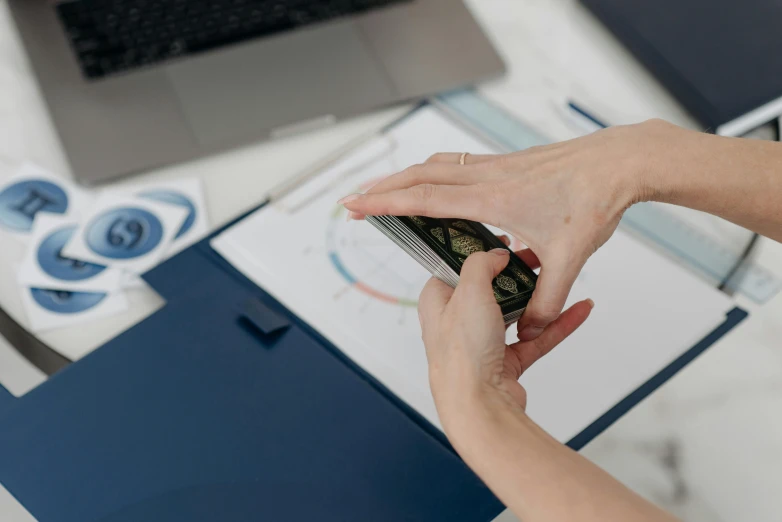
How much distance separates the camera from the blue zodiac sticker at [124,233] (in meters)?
0.77

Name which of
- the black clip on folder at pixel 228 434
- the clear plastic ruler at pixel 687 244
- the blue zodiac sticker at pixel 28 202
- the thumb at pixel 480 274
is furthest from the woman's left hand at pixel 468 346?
the blue zodiac sticker at pixel 28 202

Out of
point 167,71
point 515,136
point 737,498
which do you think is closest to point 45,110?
point 167,71

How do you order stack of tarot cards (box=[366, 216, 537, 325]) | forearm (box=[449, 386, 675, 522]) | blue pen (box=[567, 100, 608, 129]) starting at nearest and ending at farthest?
forearm (box=[449, 386, 675, 522]) → stack of tarot cards (box=[366, 216, 537, 325]) → blue pen (box=[567, 100, 608, 129])

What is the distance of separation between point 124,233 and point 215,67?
0.22m

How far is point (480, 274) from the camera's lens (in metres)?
0.54

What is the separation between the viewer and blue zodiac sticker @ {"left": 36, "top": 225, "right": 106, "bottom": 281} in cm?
75

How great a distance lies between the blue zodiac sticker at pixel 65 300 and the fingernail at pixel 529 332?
1.29 feet

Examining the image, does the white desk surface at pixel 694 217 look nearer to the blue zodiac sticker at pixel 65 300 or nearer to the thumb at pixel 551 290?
the blue zodiac sticker at pixel 65 300

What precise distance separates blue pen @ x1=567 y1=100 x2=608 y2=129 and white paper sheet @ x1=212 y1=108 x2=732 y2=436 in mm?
166

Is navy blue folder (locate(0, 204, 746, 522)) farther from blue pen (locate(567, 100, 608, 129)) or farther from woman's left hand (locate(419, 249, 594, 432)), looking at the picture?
blue pen (locate(567, 100, 608, 129))

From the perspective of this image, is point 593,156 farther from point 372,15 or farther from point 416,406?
point 372,15

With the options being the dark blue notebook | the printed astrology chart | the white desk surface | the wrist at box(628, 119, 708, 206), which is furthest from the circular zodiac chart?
the dark blue notebook

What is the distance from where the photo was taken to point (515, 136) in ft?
2.85

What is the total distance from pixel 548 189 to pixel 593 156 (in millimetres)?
45
